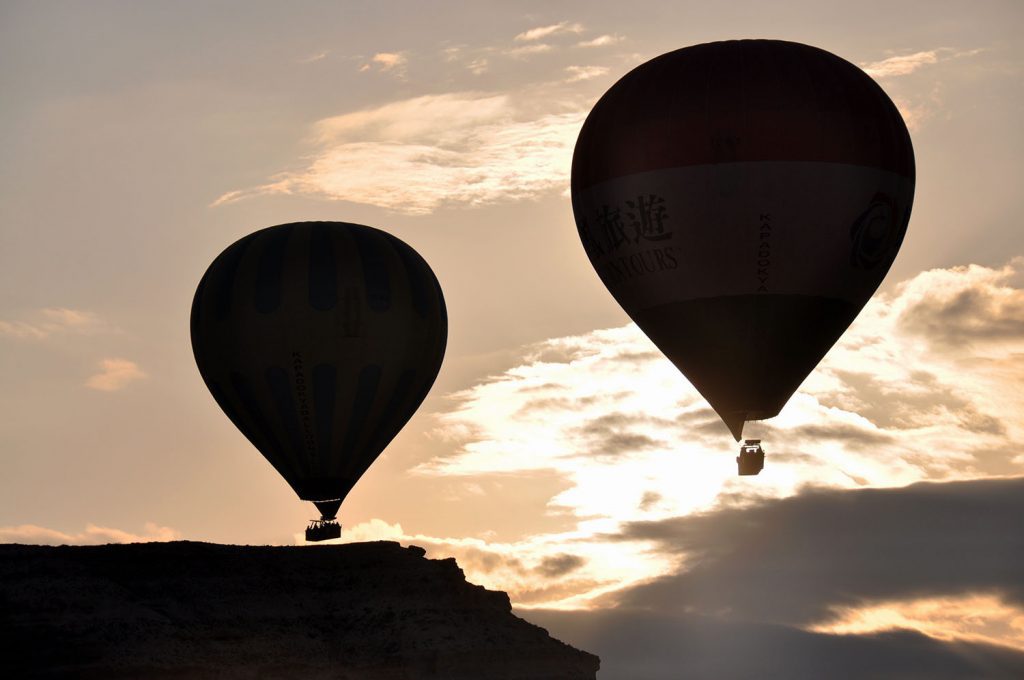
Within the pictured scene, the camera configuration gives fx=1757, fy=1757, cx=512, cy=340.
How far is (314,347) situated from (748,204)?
18926mm

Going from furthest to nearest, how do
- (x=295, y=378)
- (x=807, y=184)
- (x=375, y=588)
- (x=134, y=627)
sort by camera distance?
1. (x=375, y=588)
2. (x=134, y=627)
3. (x=295, y=378)
4. (x=807, y=184)

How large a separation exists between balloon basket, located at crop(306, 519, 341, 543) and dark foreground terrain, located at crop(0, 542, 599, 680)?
37.0ft

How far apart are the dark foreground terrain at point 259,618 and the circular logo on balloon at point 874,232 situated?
1232 inches

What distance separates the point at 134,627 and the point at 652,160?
31.4 meters

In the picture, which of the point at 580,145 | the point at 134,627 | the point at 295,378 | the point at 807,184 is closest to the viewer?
the point at 807,184

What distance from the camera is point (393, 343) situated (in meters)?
63.6

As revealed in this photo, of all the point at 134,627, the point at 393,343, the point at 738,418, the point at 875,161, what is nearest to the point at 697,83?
the point at 875,161

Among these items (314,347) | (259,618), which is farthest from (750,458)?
(259,618)

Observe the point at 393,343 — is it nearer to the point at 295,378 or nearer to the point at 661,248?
the point at 295,378

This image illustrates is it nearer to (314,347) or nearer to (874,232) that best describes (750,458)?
(874,232)

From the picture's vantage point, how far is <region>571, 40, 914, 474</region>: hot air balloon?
164 feet

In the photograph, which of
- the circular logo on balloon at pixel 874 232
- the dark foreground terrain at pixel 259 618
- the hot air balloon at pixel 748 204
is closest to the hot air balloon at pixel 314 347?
the dark foreground terrain at pixel 259 618

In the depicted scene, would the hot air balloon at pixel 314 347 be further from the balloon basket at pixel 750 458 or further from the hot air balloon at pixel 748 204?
the balloon basket at pixel 750 458

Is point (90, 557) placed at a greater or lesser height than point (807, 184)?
lesser
